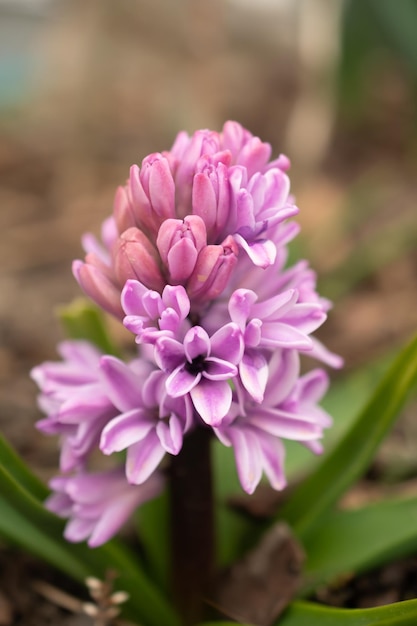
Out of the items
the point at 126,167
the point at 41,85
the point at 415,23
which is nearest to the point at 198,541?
the point at 415,23

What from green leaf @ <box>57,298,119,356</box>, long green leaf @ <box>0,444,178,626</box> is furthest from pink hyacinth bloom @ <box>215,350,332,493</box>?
green leaf @ <box>57,298,119,356</box>

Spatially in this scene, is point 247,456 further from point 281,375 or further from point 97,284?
point 97,284

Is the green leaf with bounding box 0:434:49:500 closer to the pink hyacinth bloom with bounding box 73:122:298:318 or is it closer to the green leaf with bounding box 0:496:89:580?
the green leaf with bounding box 0:496:89:580

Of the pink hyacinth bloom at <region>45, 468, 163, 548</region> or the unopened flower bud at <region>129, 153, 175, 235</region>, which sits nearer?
the unopened flower bud at <region>129, 153, 175, 235</region>

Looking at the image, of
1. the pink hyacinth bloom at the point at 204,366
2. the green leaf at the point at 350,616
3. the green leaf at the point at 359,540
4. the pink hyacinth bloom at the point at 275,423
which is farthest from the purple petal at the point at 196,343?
the green leaf at the point at 359,540

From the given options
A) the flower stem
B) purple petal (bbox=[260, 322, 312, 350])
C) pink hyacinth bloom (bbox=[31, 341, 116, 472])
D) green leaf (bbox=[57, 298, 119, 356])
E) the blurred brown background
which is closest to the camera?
purple petal (bbox=[260, 322, 312, 350])

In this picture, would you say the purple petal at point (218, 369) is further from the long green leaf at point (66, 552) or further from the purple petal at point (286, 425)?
the long green leaf at point (66, 552)
